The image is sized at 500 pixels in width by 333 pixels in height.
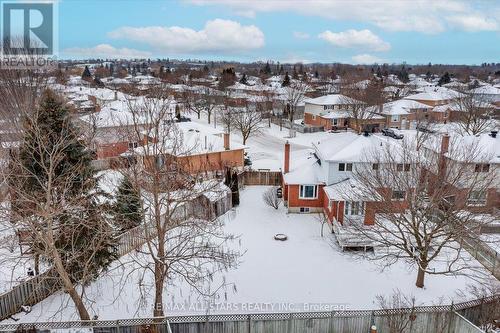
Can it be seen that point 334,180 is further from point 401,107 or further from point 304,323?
point 401,107

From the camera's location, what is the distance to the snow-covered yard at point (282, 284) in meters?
15.3

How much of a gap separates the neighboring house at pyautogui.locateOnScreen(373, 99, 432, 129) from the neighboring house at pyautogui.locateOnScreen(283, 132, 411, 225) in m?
29.9

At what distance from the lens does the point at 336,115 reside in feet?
175

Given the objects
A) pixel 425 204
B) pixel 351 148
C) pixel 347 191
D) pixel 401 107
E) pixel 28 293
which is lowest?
pixel 28 293

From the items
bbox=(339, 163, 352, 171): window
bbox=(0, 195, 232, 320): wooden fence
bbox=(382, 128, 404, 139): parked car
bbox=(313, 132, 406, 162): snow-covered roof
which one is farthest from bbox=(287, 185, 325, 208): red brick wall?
bbox=(382, 128, 404, 139): parked car

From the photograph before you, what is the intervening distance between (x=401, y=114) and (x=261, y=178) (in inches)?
1226

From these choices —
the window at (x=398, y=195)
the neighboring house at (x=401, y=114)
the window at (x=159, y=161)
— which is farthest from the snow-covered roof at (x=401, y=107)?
the window at (x=159, y=161)

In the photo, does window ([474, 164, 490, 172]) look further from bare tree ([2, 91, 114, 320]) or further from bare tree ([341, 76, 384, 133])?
bare tree ([341, 76, 384, 133])

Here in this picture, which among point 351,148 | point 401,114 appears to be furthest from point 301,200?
point 401,114

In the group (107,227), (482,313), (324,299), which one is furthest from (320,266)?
(107,227)

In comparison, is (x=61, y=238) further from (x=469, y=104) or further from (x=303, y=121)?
(x=303, y=121)

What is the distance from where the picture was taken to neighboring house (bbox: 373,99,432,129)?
53.8 m

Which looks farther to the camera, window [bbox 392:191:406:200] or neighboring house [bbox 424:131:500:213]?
window [bbox 392:191:406:200]

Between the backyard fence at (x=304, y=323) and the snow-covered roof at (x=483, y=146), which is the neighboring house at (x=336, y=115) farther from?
the backyard fence at (x=304, y=323)
